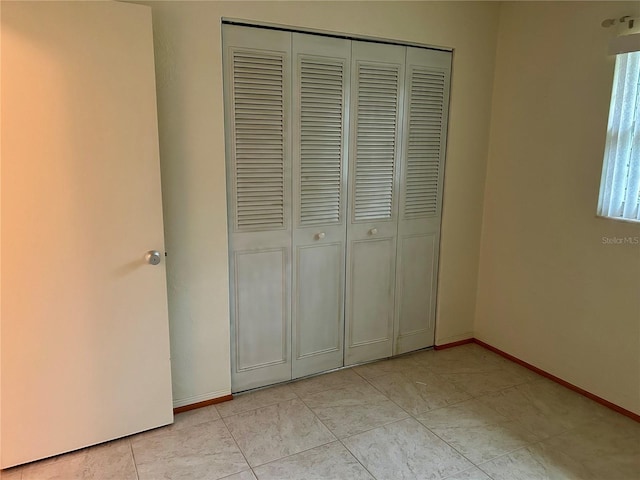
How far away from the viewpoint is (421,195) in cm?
294

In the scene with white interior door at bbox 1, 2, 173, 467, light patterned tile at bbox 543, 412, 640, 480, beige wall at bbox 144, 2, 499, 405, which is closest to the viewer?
white interior door at bbox 1, 2, 173, 467

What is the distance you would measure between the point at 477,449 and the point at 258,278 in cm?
142

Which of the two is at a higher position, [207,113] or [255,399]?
[207,113]

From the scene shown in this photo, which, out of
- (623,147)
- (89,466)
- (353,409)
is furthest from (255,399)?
(623,147)

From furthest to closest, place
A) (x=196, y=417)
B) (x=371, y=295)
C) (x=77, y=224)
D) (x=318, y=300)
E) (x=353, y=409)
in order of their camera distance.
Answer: (x=371, y=295), (x=318, y=300), (x=353, y=409), (x=196, y=417), (x=77, y=224)

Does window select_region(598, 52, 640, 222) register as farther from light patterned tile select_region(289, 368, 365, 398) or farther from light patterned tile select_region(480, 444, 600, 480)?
light patterned tile select_region(289, 368, 365, 398)

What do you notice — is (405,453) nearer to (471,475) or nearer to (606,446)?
(471,475)

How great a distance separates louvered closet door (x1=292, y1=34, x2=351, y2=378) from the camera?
2447 mm

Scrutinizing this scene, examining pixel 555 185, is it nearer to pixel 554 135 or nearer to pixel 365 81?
pixel 554 135

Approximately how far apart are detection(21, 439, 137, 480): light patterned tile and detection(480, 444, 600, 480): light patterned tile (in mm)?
1619

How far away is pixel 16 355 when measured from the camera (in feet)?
6.09

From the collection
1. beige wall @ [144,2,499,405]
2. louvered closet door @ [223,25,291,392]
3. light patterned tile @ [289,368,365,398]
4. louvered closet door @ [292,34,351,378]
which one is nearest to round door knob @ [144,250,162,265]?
beige wall @ [144,2,499,405]

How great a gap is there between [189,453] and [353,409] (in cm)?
89

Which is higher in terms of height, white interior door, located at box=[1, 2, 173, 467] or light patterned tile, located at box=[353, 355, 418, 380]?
white interior door, located at box=[1, 2, 173, 467]
